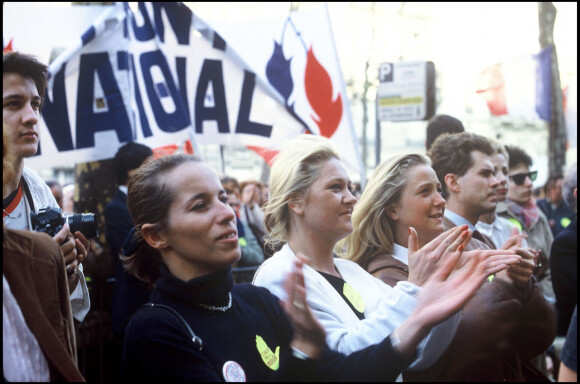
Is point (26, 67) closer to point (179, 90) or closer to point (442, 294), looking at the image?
point (442, 294)

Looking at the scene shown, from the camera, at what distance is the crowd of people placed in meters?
1.70

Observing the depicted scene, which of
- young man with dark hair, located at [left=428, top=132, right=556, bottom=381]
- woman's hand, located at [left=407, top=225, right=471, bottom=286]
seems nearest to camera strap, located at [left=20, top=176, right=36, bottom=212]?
woman's hand, located at [left=407, top=225, right=471, bottom=286]

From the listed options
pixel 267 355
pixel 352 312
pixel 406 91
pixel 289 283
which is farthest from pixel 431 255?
pixel 406 91

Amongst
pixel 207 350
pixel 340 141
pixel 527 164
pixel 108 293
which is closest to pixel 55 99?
pixel 108 293

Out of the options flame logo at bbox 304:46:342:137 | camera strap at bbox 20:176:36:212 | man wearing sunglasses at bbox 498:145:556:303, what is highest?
flame logo at bbox 304:46:342:137

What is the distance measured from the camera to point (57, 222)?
7.54ft

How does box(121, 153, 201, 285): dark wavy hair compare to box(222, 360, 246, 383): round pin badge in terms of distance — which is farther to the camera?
box(121, 153, 201, 285): dark wavy hair

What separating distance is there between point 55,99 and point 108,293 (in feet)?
4.89

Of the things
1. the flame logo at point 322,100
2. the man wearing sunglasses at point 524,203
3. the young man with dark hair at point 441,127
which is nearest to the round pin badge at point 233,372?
the young man with dark hair at point 441,127

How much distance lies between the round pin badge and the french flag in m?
8.38

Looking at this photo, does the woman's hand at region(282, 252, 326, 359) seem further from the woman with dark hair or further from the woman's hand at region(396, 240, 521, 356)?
the woman's hand at region(396, 240, 521, 356)

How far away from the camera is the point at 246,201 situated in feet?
26.6

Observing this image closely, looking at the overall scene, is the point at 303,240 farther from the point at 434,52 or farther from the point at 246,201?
the point at 434,52

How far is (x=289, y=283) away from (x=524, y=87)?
877cm
